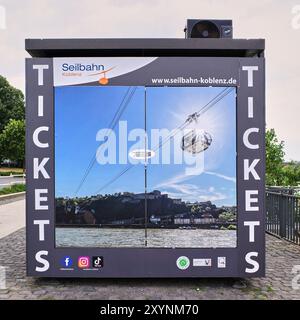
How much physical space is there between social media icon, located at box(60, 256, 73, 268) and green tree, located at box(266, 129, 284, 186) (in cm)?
1457

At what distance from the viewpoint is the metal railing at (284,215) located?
24.9 ft

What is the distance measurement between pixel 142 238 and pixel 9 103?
6158 cm

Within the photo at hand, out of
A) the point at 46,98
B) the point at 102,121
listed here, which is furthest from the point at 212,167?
the point at 46,98

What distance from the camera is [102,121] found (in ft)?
15.4

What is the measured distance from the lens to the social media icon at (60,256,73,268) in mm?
4699

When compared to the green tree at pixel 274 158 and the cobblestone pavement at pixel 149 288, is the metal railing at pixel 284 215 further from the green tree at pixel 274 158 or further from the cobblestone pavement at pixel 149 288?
the green tree at pixel 274 158

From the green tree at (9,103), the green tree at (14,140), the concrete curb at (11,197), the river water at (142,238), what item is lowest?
the concrete curb at (11,197)

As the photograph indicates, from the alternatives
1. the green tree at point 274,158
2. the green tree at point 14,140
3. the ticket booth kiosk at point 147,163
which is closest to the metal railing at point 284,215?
the ticket booth kiosk at point 147,163

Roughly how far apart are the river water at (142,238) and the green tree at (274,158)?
1383 cm

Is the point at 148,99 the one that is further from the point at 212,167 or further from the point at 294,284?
the point at 294,284

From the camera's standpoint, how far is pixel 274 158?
18844mm

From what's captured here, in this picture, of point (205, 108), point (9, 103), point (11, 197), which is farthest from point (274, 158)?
point (9, 103)

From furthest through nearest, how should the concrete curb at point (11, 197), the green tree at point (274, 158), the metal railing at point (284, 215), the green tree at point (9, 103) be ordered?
the green tree at point (9, 103) < the green tree at point (274, 158) < the concrete curb at point (11, 197) < the metal railing at point (284, 215)

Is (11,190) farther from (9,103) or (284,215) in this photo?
(9,103)
